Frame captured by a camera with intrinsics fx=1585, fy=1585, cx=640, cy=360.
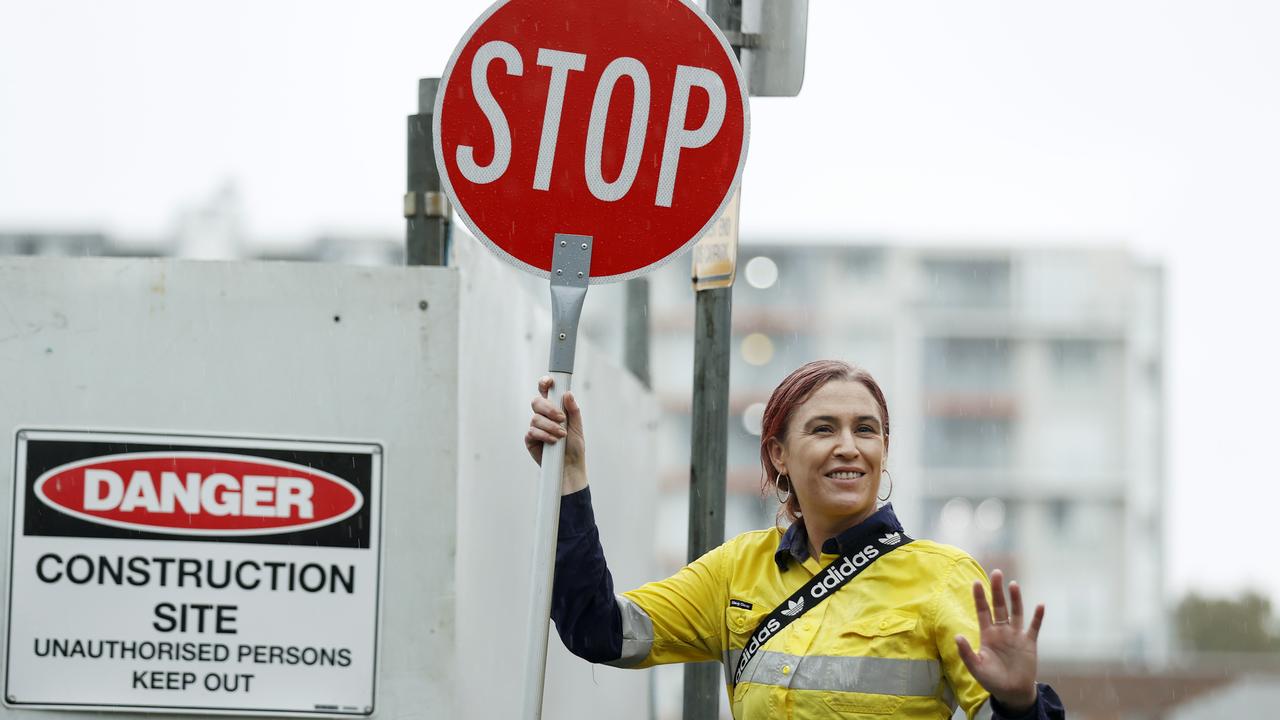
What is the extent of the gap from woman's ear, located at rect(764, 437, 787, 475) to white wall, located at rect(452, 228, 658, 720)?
2.17ft

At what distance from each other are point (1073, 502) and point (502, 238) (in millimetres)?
68081

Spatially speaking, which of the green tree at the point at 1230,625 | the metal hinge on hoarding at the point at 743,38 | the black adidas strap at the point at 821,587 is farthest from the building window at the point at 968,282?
the black adidas strap at the point at 821,587

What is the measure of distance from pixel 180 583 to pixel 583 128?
4.25 feet

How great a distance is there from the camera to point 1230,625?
249ft

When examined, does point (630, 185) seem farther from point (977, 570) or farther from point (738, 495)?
point (738, 495)


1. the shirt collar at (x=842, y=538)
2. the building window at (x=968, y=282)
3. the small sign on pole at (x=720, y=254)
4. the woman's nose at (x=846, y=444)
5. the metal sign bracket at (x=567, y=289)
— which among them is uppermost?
the building window at (x=968, y=282)

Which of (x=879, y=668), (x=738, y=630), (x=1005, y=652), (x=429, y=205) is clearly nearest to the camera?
(x=1005, y=652)

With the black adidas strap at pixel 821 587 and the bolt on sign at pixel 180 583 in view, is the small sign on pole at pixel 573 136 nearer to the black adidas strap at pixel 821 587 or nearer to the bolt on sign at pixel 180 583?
the black adidas strap at pixel 821 587

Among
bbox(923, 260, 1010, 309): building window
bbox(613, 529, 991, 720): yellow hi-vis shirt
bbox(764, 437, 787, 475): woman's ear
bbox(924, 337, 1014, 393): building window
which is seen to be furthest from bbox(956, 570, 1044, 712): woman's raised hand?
bbox(923, 260, 1010, 309): building window

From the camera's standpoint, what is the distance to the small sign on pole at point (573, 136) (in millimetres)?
3027

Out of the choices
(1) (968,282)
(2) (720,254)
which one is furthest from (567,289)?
(1) (968,282)

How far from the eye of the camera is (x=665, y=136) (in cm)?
308

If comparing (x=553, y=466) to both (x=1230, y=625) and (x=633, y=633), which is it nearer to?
(x=633, y=633)

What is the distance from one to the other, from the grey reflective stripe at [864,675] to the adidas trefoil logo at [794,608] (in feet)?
0.35
